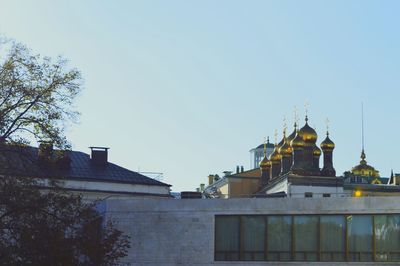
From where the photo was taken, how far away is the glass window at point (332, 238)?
39125mm

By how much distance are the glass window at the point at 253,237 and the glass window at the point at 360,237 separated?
12.0 feet

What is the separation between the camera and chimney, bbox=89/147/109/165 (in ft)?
200

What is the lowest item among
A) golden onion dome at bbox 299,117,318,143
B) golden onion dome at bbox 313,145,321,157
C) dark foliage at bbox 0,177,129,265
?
dark foliage at bbox 0,177,129,265

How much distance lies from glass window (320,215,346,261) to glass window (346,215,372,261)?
0.29 metres

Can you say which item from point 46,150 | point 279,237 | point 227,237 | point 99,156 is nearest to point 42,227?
point 46,150

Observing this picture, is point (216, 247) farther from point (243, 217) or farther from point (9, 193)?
point (9, 193)

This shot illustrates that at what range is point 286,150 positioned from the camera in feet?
293

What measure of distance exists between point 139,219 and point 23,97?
34.6 feet

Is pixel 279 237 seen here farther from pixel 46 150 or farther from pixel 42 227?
pixel 42 227

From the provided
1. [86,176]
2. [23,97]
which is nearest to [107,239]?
[23,97]

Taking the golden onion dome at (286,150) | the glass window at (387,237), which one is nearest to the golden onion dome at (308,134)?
the golden onion dome at (286,150)

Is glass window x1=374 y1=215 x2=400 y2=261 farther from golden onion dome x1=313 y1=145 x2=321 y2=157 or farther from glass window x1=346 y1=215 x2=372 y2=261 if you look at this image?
golden onion dome x1=313 y1=145 x2=321 y2=157

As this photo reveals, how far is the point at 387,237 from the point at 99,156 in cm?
2663

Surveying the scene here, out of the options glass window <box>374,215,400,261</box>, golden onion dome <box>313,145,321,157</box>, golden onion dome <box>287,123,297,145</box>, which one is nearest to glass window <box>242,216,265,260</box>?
glass window <box>374,215,400,261</box>
